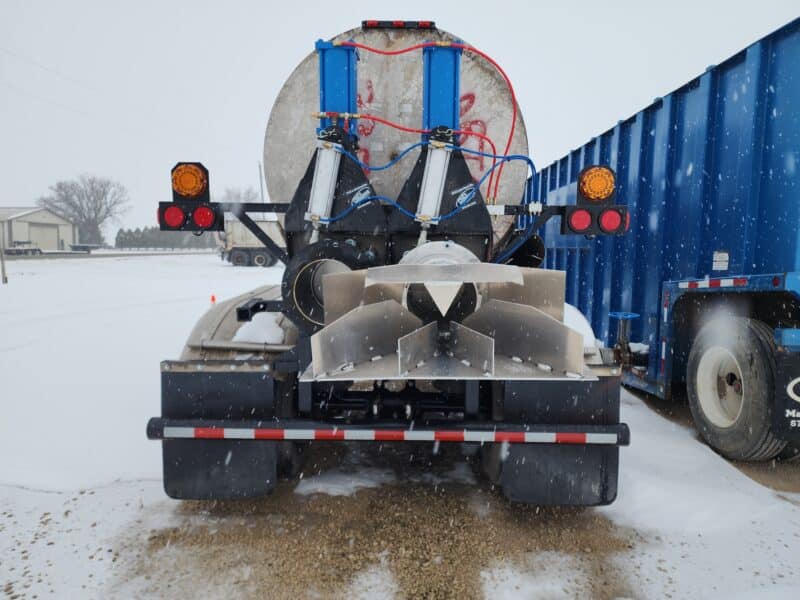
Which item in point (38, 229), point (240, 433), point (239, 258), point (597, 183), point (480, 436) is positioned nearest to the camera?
point (480, 436)

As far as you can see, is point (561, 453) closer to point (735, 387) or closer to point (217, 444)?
point (217, 444)

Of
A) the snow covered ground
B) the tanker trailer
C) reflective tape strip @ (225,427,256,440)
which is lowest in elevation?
the snow covered ground

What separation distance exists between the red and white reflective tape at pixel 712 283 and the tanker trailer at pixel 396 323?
4.23ft

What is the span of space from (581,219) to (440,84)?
139 cm

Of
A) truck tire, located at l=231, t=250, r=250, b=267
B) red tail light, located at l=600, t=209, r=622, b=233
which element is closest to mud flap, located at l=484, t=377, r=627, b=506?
red tail light, located at l=600, t=209, r=622, b=233

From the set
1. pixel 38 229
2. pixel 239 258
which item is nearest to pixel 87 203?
pixel 38 229

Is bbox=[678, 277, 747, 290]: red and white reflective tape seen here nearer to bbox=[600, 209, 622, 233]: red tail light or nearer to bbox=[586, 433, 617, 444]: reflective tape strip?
bbox=[600, 209, 622, 233]: red tail light

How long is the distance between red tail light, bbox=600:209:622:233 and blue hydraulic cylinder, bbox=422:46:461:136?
1.27 metres

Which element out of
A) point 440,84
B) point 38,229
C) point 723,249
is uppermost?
point 38,229

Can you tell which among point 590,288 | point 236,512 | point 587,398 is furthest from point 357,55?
point 590,288

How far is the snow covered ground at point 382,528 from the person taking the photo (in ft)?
8.64

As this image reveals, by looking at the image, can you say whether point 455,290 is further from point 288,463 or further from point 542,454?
point 288,463

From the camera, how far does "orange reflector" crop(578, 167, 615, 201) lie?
128 inches

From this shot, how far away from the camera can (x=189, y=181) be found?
3.32 metres
